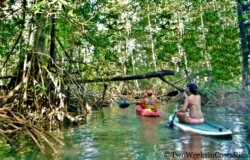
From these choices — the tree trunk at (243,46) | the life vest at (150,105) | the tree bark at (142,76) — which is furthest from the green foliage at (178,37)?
the tree bark at (142,76)

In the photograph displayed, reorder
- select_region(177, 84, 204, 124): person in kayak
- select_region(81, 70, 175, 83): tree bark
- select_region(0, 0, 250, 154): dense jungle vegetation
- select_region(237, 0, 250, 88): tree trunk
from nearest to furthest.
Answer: select_region(0, 0, 250, 154): dense jungle vegetation
select_region(177, 84, 204, 124): person in kayak
select_region(81, 70, 175, 83): tree bark
select_region(237, 0, 250, 88): tree trunk

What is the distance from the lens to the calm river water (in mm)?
7117

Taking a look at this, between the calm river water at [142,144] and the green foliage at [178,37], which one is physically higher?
the green foliage at [178,37]

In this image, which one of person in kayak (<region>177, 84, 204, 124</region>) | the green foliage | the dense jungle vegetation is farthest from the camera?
the green foliage

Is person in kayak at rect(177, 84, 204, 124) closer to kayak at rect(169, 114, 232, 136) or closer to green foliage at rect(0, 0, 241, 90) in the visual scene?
kayak at rect(169, 114, 232, 136)

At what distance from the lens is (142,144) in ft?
27.3

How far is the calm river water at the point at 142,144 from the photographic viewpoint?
7117 millimetres

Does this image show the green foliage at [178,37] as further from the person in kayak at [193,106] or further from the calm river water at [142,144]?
the person in kayak at [193,106]

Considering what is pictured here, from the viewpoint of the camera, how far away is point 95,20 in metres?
12.5

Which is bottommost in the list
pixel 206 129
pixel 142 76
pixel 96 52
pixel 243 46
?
pixel 206 129

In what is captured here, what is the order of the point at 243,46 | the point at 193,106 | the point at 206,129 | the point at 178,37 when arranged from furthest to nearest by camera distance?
the point at 178,37
the point at 243,46
the point at 193,106
the point at 206,129

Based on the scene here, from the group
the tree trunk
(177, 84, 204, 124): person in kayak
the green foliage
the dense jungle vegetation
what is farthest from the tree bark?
the tree trunk

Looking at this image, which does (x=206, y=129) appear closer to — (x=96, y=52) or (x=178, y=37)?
(x=96, y=52)

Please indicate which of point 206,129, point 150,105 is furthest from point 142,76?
point 150,105
